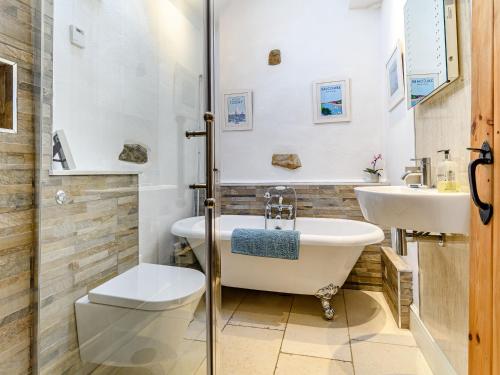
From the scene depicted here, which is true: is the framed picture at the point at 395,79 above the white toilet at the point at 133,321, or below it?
above

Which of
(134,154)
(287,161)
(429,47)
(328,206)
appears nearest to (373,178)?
(328,206)

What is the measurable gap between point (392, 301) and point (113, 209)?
198cm

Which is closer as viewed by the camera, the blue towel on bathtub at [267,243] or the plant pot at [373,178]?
the blue towel on bathtub at [267,243]

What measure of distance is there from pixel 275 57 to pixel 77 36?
2.01 metres

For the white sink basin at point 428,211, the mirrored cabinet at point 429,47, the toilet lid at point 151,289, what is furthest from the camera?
the toilet lid at point 151,289

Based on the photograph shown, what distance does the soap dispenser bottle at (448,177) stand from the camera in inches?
43.0

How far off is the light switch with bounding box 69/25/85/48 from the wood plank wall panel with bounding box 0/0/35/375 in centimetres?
25

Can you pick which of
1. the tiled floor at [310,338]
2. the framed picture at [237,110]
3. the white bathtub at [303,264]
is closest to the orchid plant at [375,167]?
the white bathtub at [303,264]

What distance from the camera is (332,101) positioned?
271cm

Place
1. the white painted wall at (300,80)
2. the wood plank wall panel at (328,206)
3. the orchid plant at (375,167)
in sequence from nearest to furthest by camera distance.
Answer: the wood plank wall panel at (328,206) < the orchid plant at (375,167) < the white painted wall at (300,80)

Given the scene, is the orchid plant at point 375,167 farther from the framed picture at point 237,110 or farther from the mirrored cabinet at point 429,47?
the framed picture at point 237,110

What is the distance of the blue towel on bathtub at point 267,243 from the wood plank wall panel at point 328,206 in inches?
32.5

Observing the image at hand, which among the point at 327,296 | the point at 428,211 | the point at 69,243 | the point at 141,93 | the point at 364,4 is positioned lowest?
the point at 327,296

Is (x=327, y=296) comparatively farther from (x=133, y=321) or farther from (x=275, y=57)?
(x=275, y=57)
